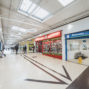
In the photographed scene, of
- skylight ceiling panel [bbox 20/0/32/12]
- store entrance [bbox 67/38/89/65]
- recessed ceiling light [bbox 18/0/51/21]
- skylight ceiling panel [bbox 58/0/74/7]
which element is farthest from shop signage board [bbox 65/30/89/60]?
skylight ceiling panel [bbox 20/0/32/12]

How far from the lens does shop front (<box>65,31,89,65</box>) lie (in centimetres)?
493

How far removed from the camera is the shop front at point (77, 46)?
4933 mm

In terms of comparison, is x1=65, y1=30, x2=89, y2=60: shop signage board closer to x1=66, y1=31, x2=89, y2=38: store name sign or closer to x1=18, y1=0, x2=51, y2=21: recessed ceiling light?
x1=66, y1=31, x2=89, y2=38: store name sign

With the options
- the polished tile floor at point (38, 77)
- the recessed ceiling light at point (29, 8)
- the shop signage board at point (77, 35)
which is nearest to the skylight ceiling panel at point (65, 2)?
the recessed ceiling light at point (29, 8)

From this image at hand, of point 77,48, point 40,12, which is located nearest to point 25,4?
point 40,12

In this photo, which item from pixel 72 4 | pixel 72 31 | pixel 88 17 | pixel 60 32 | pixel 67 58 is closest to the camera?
pixel 72 4

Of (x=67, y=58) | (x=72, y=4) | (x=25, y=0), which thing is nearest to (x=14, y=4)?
(x=25, y=0)

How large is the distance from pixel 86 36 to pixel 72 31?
1.22 meters

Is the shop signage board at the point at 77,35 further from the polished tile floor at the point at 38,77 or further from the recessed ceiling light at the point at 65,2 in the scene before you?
the recessed ceiling light at the point at 65,2

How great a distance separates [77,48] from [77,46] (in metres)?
0.31

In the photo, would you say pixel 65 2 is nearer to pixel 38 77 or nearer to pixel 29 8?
pixel 29 8

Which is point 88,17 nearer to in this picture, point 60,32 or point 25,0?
point 60,32

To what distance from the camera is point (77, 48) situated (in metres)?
7.32

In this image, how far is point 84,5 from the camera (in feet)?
11.1
